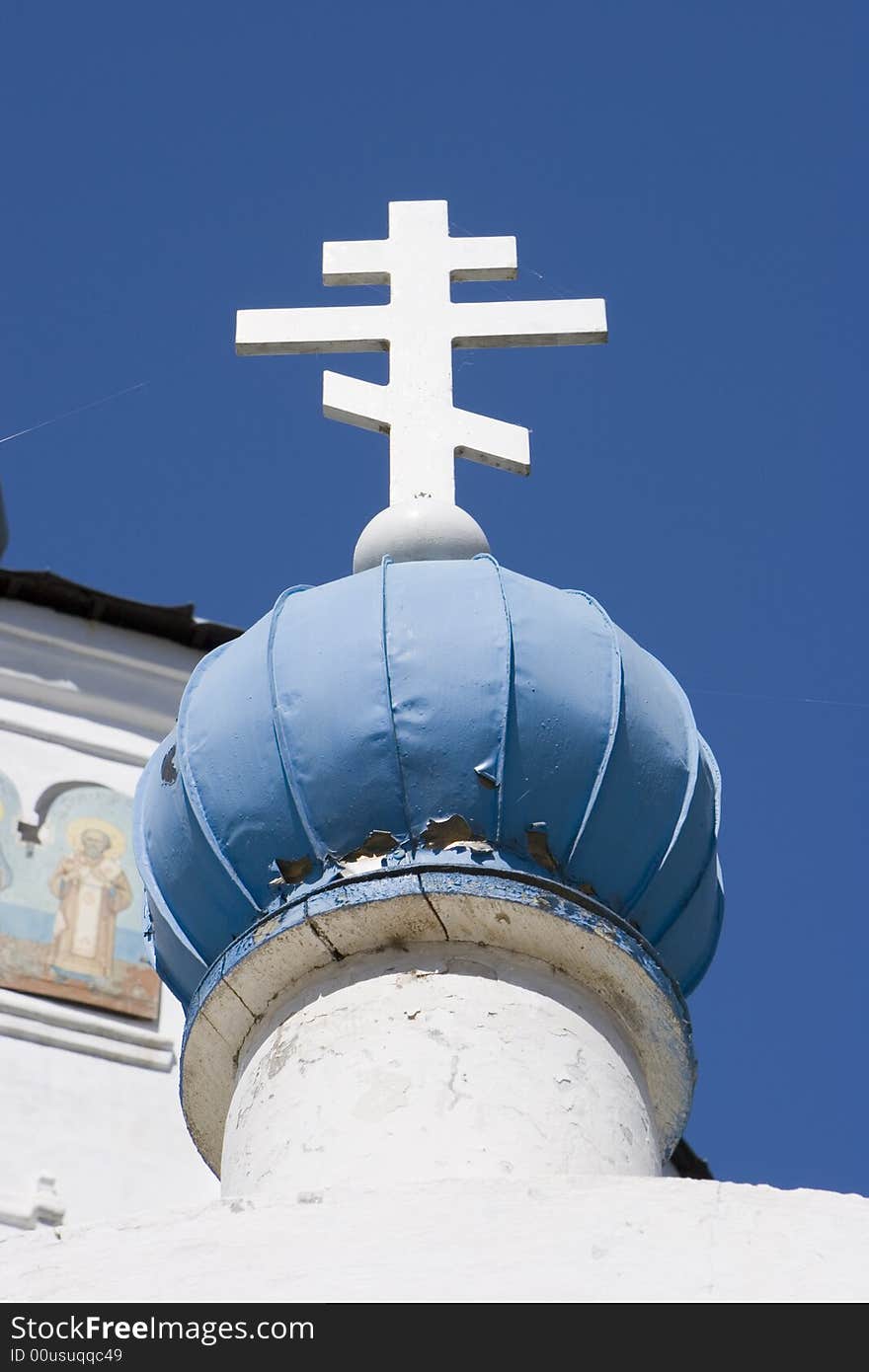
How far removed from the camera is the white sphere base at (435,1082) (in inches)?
199

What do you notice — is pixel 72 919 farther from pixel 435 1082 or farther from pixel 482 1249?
pixel 482 1249

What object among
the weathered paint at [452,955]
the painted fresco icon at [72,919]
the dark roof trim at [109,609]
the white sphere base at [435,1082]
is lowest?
the white sphere base at [435,1082]

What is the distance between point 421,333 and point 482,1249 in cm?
286

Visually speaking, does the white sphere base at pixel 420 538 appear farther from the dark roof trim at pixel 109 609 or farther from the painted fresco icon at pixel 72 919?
the dark roof trim at pixel 109 609

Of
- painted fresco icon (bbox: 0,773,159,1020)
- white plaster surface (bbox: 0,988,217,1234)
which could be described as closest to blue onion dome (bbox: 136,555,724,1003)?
white plaster surface (bbox: 0,988,217,1234)

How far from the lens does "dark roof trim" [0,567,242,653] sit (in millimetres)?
12852

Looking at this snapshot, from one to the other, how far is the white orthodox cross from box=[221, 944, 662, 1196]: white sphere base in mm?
1308

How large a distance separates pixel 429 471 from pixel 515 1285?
2505mm

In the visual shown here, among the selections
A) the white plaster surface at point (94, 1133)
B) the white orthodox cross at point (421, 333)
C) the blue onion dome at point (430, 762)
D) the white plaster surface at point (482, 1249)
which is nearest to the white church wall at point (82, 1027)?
the white plaster surface at point (94, 1133)

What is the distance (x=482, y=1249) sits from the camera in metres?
4.39

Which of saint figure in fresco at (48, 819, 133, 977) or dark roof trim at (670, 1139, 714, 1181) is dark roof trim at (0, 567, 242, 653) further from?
dark roof trim at (670, 1139, 714, 1181)

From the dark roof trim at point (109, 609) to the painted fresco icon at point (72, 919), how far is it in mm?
1109

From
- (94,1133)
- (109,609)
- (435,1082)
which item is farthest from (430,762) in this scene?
(109,609)
